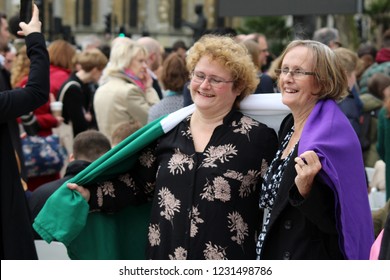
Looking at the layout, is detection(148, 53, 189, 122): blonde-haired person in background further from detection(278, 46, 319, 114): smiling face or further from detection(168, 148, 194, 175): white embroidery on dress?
detection(278, 46, 319, 114): smiling face

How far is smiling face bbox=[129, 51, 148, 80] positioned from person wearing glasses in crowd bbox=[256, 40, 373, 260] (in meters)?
4.78

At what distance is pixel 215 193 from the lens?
5445 millimetres

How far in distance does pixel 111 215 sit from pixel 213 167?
3.02 feet

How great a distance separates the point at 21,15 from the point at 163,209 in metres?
1.59

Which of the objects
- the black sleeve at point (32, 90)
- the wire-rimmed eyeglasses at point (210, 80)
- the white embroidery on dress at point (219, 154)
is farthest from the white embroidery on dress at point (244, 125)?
the black sleeve at point (32, 90)

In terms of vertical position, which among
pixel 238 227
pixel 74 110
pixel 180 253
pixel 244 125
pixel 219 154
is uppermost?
pixel 244 125

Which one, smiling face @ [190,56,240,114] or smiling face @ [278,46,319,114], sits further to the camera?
smiling face @ [190,56,240,114]

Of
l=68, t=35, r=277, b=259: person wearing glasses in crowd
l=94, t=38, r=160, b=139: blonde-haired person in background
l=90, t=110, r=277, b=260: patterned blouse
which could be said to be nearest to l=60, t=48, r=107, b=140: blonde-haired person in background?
l=94, t=38, r=160, b=139: blonde-haired person in background

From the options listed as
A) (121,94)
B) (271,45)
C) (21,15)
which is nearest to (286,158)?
(21,15)

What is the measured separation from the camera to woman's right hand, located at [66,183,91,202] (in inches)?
232

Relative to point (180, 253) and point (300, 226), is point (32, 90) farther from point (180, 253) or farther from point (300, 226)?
point (300, 226)

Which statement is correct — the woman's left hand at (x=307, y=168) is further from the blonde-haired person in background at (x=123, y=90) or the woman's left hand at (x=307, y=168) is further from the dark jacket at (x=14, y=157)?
the blonde-haired person in background at (x=123, y=90)

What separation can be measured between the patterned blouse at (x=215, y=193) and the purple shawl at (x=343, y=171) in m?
0.50

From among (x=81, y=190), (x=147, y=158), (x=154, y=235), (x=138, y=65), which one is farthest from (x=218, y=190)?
(x=138, y=65)
